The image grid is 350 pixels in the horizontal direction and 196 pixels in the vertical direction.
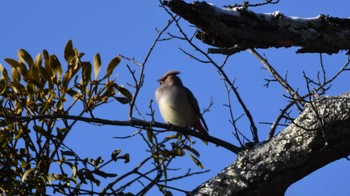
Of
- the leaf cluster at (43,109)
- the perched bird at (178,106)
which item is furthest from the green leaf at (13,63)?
the perched bird at (178,106)

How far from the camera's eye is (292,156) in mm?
2154

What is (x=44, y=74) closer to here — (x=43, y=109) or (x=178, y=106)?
(x=43, y=109)

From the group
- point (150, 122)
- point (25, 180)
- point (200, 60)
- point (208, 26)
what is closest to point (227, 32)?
point (208, 26)

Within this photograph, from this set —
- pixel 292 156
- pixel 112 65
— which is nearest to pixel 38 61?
pixel 112 65

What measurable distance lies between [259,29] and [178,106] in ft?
7.91

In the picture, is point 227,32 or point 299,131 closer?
point 299,131

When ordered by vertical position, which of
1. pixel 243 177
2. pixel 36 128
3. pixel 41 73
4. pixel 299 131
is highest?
pixel 41 73

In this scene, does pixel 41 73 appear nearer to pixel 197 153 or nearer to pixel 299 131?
pixel 197 153

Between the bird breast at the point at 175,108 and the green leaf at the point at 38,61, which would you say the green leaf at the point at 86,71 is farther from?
the bird breast at the point at 175,108

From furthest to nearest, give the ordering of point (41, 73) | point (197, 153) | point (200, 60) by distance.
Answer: point (197, 153)
point (200, 60)
point (41, 73)

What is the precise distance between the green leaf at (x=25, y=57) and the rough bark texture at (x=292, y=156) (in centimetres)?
111

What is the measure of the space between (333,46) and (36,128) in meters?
1.55

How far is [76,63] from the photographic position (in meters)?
2.65

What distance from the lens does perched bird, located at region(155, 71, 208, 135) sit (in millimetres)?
4879
